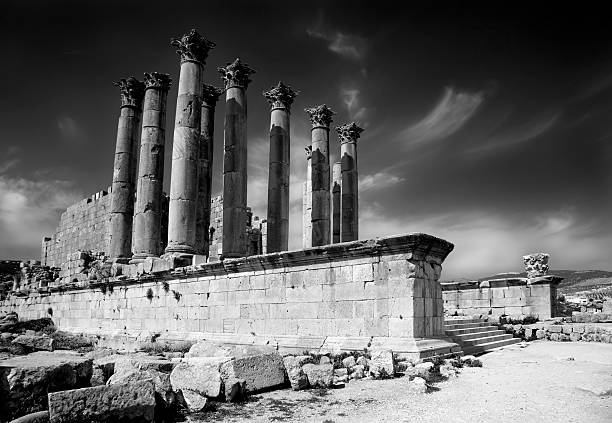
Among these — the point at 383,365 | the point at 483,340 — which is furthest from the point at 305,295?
the point at 483,340

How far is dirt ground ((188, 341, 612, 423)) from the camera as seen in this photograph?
19.2ft

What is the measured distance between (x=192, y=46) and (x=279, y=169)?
19.5 ft

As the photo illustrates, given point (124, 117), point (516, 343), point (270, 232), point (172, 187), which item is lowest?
point (516, 343)

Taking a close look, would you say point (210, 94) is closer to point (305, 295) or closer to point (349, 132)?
point (349, 132)

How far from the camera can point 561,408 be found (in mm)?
6227

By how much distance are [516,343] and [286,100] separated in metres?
13.1

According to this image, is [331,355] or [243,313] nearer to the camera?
[331,355]

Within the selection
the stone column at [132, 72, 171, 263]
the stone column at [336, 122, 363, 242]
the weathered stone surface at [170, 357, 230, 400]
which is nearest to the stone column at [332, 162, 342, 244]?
the stone column at [336, 122, 363, 242]

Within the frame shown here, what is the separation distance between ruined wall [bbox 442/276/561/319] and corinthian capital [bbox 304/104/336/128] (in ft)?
30.3

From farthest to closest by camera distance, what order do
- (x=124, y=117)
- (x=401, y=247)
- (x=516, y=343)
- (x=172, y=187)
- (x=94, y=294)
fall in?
(x=124, y=117)
(x=94, y=294)
(x=172, y=187)
(x=516, y=343)
(x=401, y=247)

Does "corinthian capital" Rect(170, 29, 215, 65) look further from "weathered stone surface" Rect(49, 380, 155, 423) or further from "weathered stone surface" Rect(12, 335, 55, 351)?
"weathered stone surface" Rect(49, 380, 155, 423)

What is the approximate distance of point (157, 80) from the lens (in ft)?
65.5

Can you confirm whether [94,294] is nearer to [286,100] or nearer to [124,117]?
[124,117]

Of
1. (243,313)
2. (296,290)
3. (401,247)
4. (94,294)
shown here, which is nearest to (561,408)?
(401,247)
